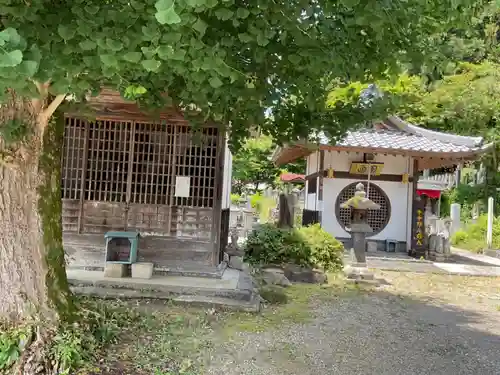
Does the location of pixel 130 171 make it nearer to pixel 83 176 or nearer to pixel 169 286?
pixel 83 176

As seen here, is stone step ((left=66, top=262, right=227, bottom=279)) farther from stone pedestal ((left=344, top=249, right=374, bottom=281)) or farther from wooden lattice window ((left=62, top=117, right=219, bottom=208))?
stone pedestal ((left=344, top=249, right=374, bottom=281))

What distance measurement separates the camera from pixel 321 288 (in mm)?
8945

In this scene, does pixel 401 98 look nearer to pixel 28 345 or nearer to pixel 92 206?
pixel 28 345

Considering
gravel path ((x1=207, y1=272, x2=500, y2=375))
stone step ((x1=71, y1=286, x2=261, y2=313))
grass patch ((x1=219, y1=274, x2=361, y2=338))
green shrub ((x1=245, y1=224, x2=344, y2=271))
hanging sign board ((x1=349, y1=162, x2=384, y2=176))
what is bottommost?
gravel path ((x1=207, y1=272, x2=500, y2=375))

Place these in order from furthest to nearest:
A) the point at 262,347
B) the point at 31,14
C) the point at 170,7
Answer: the point at 262,347 < the point at 31,14 < the point at 170,7

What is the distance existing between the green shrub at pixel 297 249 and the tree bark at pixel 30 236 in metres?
5.93

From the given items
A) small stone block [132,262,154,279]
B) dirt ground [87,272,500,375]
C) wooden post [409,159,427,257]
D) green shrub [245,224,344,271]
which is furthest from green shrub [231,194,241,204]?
small stone block [132,262,154,279]

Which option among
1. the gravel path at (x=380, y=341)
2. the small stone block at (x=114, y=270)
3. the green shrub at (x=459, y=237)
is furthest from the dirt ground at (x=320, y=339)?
the green shrub at (x=459, y=237)

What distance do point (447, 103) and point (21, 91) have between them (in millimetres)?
18853

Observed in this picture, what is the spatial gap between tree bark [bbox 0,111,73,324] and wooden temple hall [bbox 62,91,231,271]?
3564 mm

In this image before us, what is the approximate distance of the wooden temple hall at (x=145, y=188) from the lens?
8.16 meters

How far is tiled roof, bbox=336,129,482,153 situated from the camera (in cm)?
1282

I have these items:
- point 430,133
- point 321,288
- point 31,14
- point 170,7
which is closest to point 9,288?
point 31,14

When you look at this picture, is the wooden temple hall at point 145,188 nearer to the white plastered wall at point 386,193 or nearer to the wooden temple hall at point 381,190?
the wooden temple hall at point 381,190
